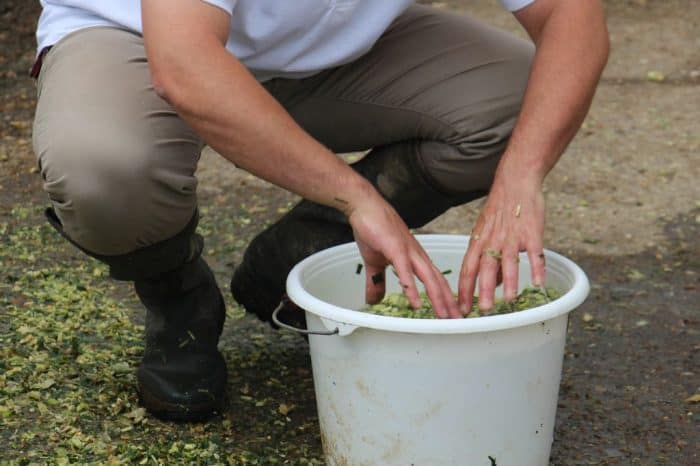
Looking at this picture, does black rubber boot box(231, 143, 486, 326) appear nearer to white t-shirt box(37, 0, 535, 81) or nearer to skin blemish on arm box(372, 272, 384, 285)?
white t-shirt box(37, 0, 535, 81)

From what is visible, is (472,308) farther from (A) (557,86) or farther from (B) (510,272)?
(A) (557,86)

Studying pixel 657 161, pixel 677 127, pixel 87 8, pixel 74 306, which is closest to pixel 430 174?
pixel 87 8

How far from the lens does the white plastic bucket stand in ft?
5.91

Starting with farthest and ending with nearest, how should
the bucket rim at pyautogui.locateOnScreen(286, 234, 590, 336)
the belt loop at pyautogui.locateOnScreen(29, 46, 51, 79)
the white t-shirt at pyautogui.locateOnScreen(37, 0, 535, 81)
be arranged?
the belt loop at pyautogui.locateOnScreen(29, 46, 51, 79), the white t-shirt at pyautogui.locateOnScreen(37, 0, 535, 81), the bucket rim at pyautogui.locateOnScreen(286, 234, 590, 336)

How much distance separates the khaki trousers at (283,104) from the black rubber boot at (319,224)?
4 cm

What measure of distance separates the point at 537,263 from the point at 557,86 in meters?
0.39

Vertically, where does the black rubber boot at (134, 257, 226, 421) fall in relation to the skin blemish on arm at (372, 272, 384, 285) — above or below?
below

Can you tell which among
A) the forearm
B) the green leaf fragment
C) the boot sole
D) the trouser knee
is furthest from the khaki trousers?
the green leaf fragment

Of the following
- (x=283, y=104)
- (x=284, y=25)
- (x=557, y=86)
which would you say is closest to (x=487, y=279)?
(x=557, y=86)

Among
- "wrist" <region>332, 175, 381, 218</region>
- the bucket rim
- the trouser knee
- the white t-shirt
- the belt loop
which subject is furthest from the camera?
the belt loop

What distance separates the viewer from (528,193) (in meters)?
2.02

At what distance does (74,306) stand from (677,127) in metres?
2.48

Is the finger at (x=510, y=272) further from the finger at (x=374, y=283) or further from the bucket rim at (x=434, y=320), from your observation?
the finger at (x=374, y=283)

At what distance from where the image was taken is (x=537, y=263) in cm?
194
